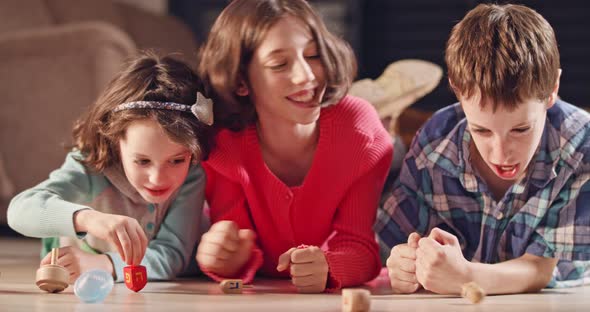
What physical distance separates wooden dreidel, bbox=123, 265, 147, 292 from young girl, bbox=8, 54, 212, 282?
2cm

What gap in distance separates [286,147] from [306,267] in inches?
11.3

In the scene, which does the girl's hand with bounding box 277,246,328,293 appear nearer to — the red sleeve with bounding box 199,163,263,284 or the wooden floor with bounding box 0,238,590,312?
the wooden floor with bounding box 0,238,590,312

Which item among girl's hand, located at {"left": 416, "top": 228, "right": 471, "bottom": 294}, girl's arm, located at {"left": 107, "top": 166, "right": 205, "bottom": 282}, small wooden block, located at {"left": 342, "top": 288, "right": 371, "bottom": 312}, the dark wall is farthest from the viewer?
the dark wall

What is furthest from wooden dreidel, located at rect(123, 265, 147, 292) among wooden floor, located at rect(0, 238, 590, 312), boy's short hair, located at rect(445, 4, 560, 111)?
boy's short hair, located at rect(445, 4, 560, 111)

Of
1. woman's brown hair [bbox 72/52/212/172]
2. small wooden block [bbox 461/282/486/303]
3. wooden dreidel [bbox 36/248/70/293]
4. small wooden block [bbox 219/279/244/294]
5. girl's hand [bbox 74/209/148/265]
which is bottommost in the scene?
small wooden block [bbox 219/279/244/294]

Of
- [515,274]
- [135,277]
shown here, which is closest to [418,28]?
[515,274]

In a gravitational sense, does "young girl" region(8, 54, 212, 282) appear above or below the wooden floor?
above

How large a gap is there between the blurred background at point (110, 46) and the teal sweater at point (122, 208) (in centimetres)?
13

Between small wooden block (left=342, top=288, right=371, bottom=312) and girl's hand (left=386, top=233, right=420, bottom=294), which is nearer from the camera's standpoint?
small wooden block (left=342, top=288, right=371, bottom=312)

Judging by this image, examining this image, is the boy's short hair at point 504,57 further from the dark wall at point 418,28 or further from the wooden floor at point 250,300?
the dark wall at point 418,28

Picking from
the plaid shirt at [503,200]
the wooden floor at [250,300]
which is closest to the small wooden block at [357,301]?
the wooden floor at [250,300]

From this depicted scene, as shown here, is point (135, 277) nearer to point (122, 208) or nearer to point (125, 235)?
point (125, 235)

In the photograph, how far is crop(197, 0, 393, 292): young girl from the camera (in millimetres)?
1482

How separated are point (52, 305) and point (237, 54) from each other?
0.52 m
